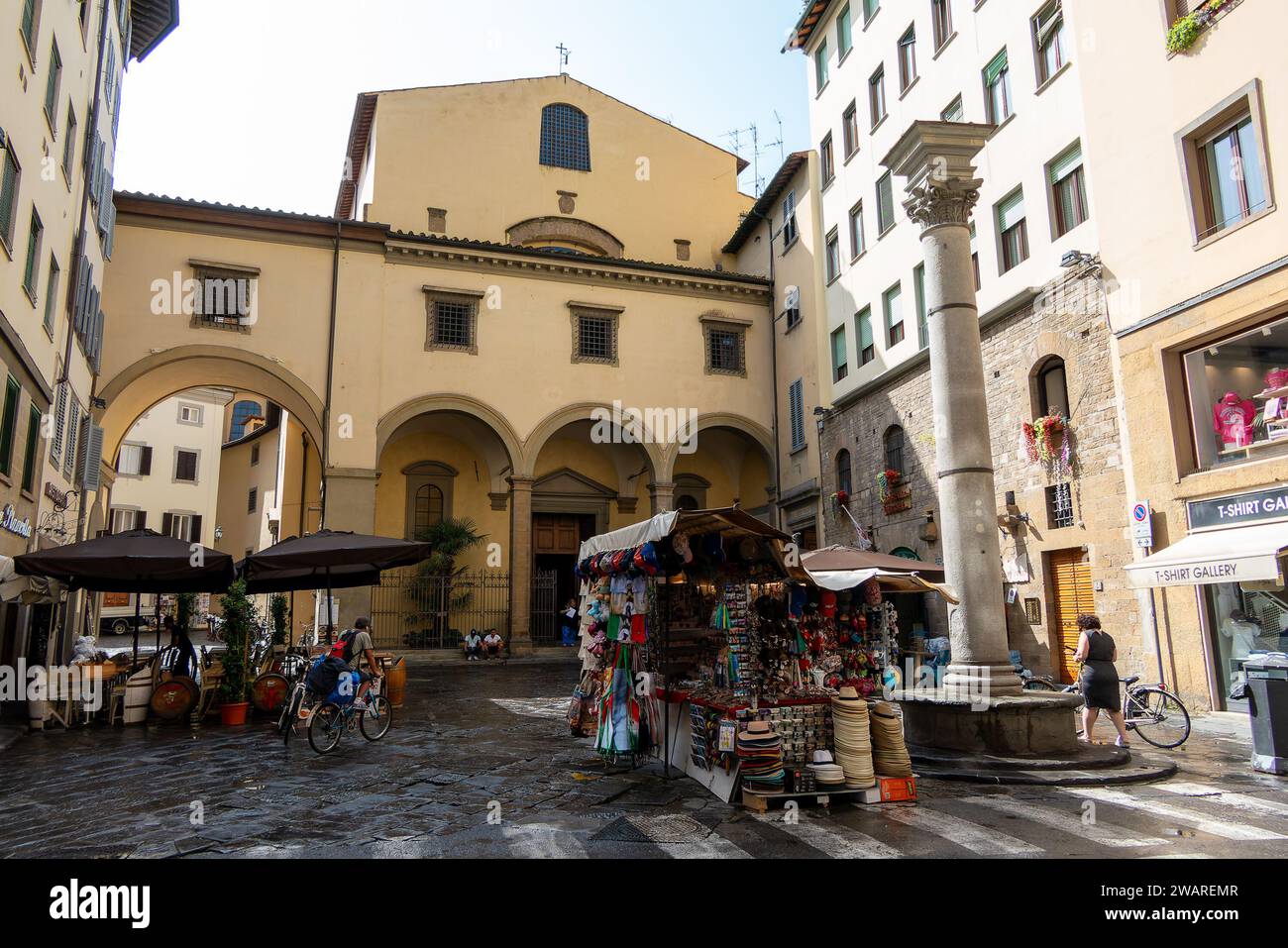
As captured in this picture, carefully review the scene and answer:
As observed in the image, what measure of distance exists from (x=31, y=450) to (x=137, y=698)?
→ 15.9 ft

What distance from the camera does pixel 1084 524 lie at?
13336 mm

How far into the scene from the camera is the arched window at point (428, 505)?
24.6m

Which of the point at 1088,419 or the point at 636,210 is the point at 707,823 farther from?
the point at 636,210

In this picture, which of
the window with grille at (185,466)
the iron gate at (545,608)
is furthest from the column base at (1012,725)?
the window with grille at (185,466)

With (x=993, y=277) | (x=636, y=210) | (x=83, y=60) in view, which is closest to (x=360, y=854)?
(x=993, y=277)

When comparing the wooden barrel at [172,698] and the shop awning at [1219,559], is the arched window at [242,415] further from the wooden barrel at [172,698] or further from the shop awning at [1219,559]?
the shop awning at [1219,559]

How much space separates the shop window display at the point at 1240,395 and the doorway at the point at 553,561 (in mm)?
17290

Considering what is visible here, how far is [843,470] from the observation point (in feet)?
70.8

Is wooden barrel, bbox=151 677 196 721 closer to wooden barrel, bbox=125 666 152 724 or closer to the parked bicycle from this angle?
wooden barrel, bbox=125 666 152 724

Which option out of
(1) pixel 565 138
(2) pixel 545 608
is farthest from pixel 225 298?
(1) pixel 565 138

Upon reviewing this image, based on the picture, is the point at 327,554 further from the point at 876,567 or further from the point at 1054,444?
the point at 1054,444

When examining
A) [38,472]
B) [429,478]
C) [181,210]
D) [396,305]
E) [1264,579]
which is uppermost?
[181,210]

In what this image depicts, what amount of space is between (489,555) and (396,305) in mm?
7268
